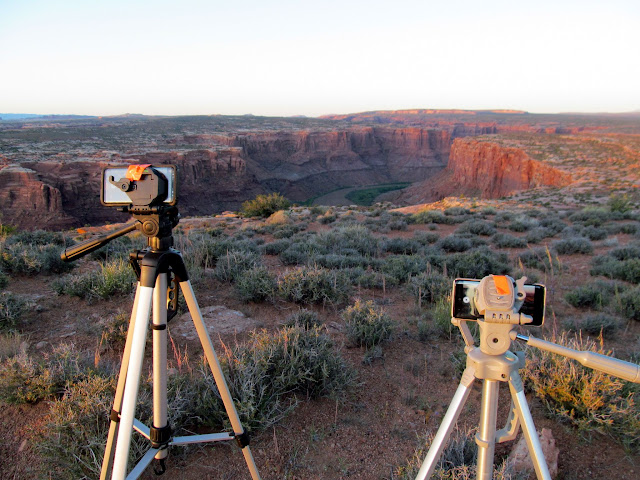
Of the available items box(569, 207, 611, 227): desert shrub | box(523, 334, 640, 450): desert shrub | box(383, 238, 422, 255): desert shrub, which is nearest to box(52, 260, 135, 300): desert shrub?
box(523, 334, 640, 450): desert shrub

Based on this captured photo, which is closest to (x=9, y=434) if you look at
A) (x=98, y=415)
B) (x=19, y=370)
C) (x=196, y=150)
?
(x=19, y=370)

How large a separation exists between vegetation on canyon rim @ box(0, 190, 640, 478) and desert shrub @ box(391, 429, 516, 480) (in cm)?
2

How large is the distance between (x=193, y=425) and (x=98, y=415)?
54 centimetres

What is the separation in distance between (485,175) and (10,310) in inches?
1719

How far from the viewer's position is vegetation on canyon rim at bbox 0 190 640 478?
2270mm

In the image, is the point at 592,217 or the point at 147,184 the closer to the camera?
the point at 147,184

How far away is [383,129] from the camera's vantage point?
76312mm

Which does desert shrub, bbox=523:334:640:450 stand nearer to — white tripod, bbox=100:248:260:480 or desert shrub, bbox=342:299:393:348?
desert shrub, bbox=342:299:393:348

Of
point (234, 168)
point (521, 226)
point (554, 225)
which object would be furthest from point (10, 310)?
point (234, 168)

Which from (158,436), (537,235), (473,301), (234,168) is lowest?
(537,235)

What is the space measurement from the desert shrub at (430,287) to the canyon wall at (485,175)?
2594 centimetres

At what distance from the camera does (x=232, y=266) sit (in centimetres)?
507

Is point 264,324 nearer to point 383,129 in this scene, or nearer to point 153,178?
point 153,178

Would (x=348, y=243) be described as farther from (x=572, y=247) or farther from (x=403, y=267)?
(x=572, y=247)
